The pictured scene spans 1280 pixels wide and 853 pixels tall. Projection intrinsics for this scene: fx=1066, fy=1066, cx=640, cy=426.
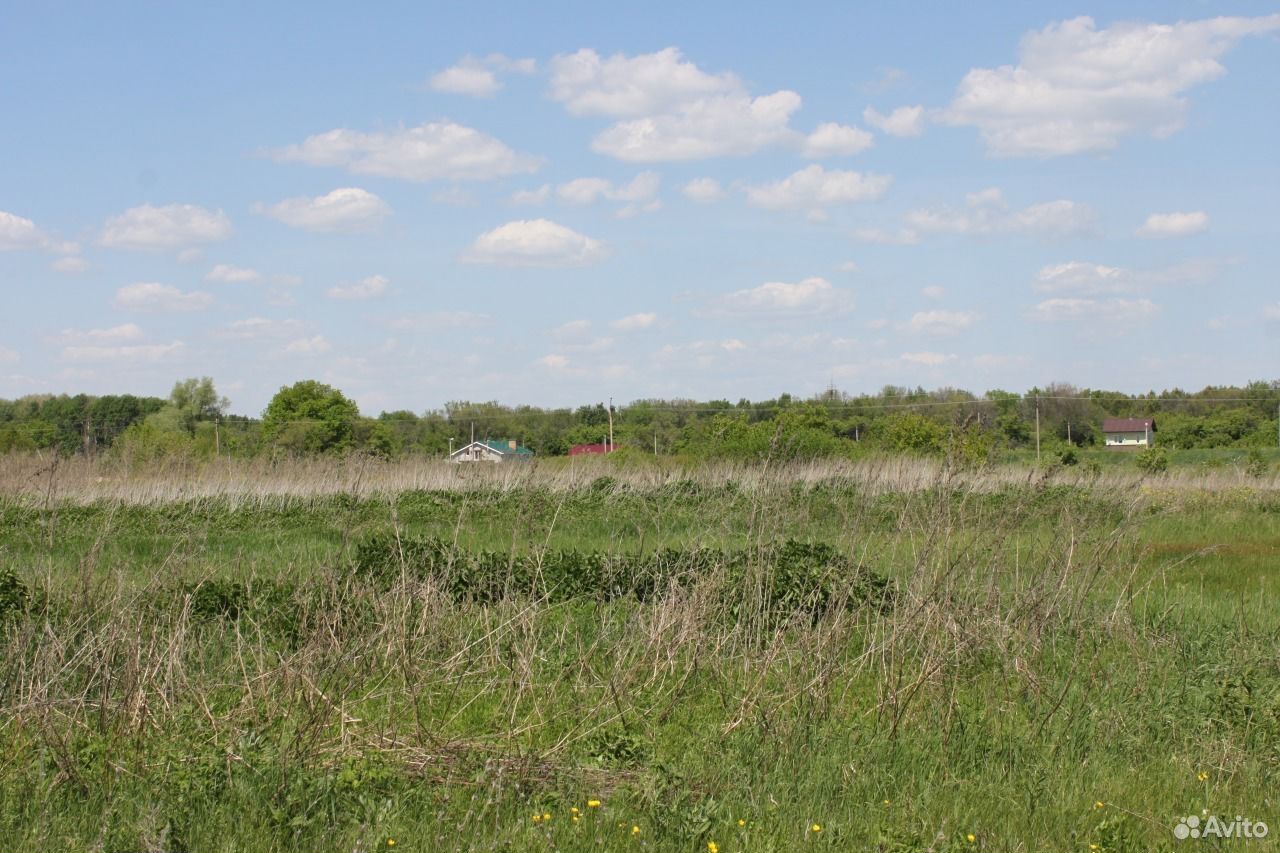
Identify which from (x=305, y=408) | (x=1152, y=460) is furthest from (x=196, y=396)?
(x=1152, y=460)

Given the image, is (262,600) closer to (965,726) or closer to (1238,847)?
(965,726)

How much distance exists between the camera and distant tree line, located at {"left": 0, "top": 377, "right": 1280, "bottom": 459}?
39.9 meters

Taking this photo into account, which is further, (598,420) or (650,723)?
(598,420)

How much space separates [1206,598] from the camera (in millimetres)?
10023

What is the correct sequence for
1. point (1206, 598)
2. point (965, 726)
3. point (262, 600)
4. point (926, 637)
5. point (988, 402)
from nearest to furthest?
→ point (965, 726) → point (926, 637) → point (262, 600) → point (1206, 598) → point (988, 402)

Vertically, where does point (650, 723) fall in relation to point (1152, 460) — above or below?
below

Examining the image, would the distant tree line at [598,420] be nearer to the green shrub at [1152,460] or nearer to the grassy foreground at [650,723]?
the green shrub at [1152,460]

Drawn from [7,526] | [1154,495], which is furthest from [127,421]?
[1154,495]

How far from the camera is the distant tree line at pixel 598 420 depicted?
39944 millimetres

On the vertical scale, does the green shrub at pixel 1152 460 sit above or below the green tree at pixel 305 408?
below

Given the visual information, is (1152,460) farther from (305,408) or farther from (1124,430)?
(1124,430)

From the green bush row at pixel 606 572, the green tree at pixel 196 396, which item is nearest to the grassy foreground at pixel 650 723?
the green bush row at pixel 606 572

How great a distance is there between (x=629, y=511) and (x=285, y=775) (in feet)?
43.8

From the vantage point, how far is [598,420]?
5288cm
